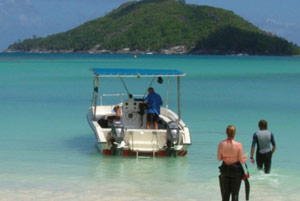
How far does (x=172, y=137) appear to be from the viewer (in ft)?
43.3

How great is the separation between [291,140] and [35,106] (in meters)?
12.8

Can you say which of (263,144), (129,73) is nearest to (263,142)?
(263,144)

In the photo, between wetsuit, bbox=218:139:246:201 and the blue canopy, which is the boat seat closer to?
the blue canopy

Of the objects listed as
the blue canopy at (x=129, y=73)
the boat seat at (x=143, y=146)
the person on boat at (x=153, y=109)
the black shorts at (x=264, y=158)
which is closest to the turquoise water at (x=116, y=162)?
the boat seat at (x=143, y=146)

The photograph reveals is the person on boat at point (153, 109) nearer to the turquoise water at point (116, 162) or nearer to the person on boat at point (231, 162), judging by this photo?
the turquoise water at point (116, 162)

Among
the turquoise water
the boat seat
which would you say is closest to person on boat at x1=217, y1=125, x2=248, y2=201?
the turquoise water

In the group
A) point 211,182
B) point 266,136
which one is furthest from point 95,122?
point 266,136

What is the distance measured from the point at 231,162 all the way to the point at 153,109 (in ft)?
22.3

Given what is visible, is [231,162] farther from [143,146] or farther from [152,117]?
[152,117]

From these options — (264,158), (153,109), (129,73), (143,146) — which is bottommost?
(143,146)

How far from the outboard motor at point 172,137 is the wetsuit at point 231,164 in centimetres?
546

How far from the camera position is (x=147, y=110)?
571 inches

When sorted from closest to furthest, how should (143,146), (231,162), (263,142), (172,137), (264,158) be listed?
(231,162)
(263,142)
(264,158)
(172,137)
(143,146)

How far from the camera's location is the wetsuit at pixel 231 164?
7480mm
